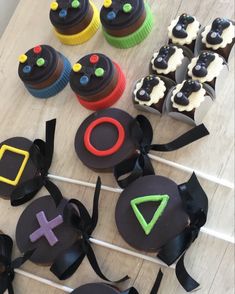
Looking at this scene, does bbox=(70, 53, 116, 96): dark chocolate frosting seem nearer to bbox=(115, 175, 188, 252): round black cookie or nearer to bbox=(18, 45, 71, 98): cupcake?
bbox=(18, 45, 71, 98): cupcake

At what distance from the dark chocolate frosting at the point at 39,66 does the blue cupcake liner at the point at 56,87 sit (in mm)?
28

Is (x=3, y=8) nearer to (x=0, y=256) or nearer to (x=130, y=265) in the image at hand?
(x=0, y=256)

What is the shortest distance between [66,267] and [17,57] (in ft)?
1.81

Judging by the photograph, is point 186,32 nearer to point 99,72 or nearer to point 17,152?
point 99,72

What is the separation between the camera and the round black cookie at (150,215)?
805 mm

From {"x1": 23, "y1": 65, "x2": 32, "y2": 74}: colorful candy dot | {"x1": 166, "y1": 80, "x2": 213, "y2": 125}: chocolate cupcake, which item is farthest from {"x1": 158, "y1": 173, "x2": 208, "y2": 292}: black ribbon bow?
{"x1": 23, "y1": 65, "x2": 32, "y2": 74}: colorful candy dot

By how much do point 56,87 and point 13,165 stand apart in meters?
0.20

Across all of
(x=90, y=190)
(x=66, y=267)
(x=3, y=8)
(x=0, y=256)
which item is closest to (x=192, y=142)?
(x=90, y=190)

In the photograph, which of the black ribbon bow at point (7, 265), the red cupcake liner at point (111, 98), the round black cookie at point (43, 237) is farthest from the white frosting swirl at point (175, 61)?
the black ribbon bow at point (7, 265)

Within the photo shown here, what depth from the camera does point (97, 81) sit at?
92 centimetres

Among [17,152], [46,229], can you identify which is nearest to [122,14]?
[17,152]

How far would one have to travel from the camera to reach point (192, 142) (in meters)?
0.87

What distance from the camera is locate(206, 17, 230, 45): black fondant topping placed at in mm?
862

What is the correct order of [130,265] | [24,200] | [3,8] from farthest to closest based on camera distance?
[3,8], [24,200], [130,265]
